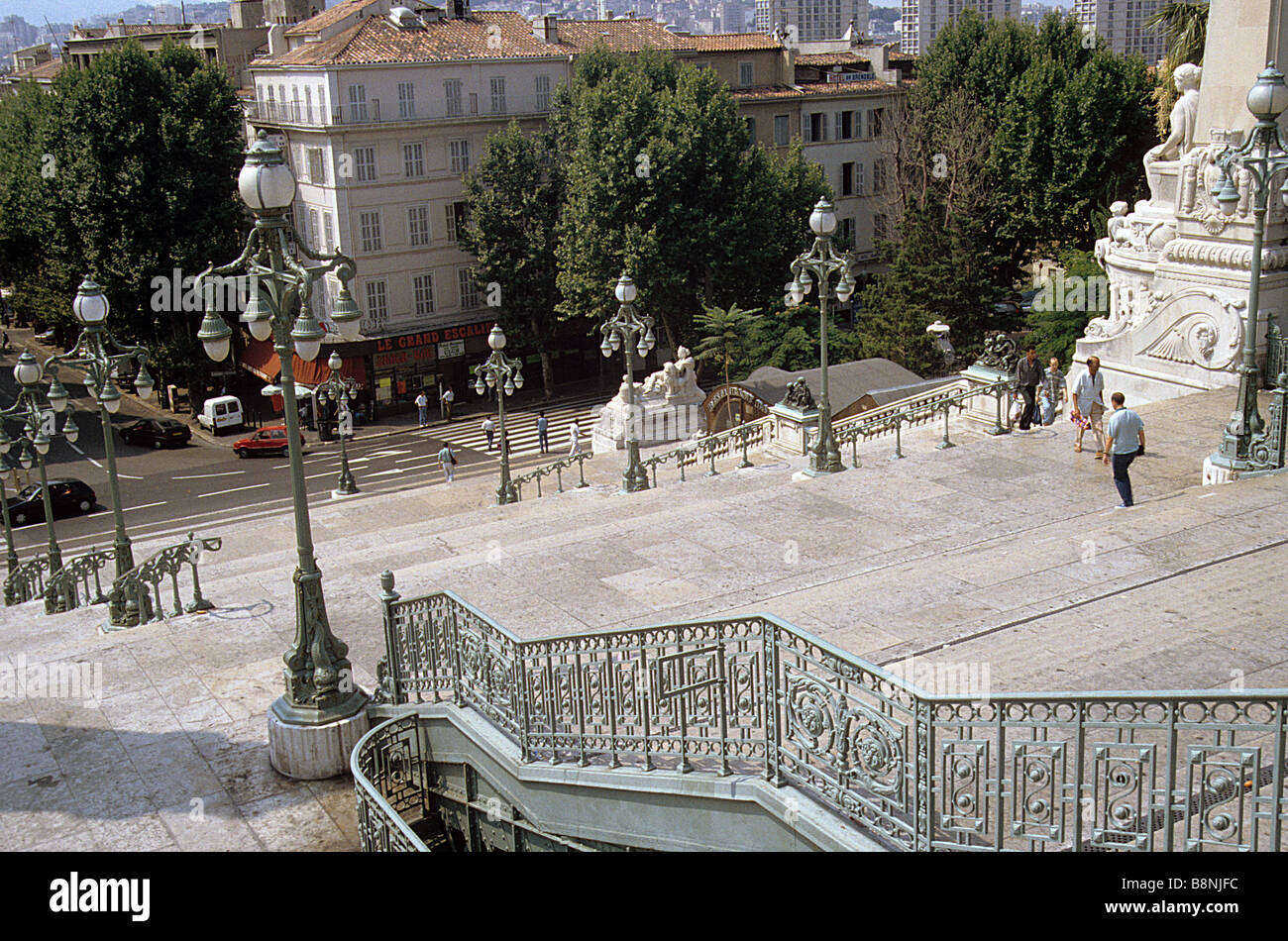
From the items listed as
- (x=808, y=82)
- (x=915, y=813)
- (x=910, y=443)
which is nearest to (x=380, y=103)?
(x=808, y=82)

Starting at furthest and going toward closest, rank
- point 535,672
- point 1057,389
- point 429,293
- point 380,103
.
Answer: point 429,293 < point 380,103 < point 1057,389 < point 535,672

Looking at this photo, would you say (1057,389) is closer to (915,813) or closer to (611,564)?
(611,564)

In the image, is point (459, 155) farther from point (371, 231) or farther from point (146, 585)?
point (146, 585)

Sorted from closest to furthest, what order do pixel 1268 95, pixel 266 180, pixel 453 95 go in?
pixel 266 180
pixel 1268 95
pixel 453 95

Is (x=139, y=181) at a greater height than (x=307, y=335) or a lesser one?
greater

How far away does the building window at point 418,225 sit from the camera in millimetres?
42875

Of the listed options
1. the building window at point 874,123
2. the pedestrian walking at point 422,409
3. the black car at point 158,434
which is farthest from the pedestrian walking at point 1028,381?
the building window at point 874,123

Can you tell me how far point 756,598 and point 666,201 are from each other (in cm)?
3022

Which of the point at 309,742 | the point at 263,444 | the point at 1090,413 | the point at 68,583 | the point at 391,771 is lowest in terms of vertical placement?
the point at 263,444

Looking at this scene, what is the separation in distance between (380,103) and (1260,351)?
30.7m

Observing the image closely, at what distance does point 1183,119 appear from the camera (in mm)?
19703

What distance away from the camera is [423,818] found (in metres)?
9.91

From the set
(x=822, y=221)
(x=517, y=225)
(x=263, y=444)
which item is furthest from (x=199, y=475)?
(x=822, y=221)

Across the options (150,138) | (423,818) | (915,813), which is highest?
(150,138)
